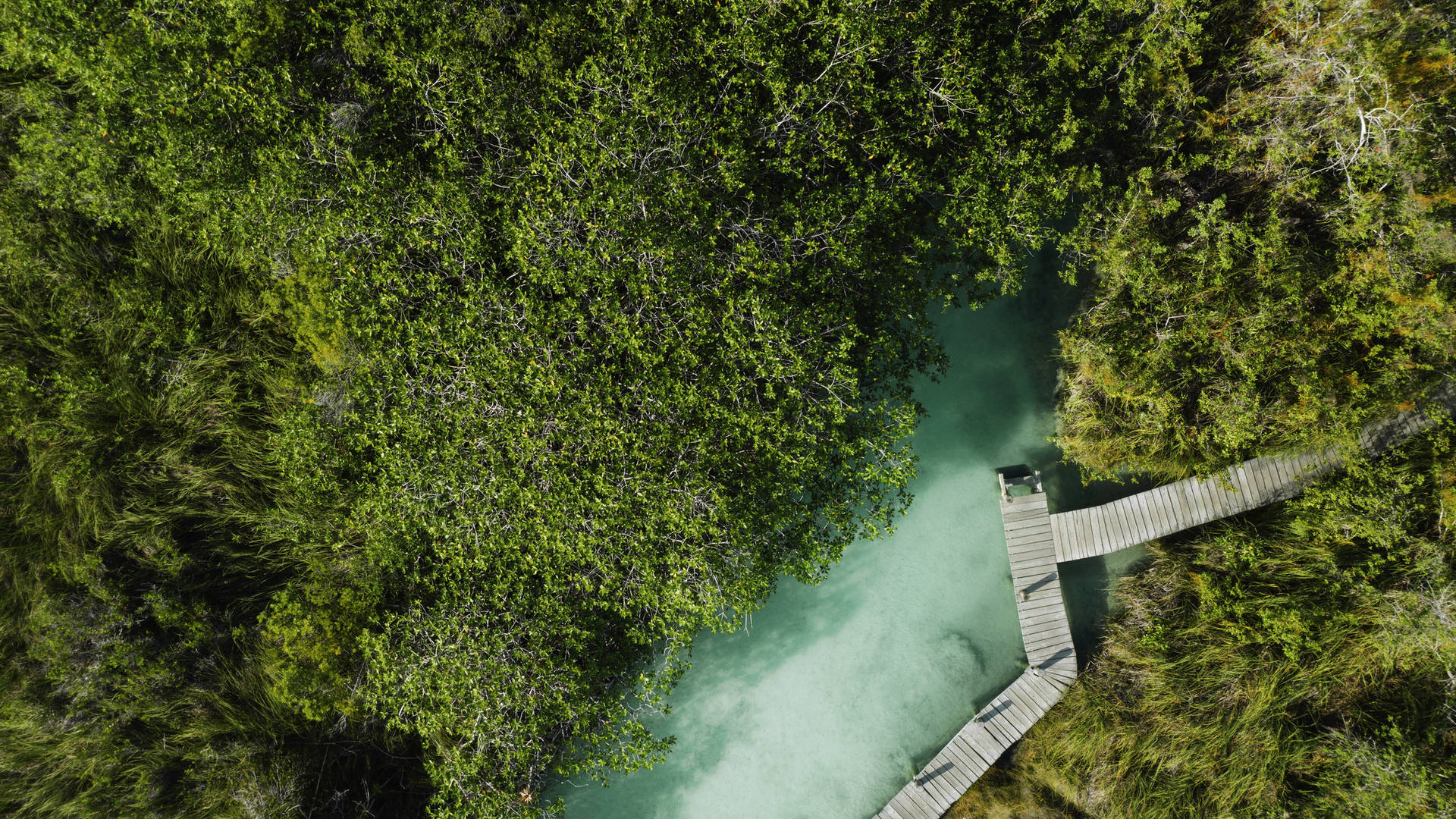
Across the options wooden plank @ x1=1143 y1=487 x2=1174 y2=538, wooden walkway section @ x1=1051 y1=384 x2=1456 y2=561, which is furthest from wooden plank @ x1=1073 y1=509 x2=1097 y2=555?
wooden plank @ x1=1143 y1=487 x2=1174 y2=538

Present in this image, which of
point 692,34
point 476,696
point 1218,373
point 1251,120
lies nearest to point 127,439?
point 476,696

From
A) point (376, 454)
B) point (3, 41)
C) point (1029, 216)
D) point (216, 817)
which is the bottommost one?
point (216, 817)

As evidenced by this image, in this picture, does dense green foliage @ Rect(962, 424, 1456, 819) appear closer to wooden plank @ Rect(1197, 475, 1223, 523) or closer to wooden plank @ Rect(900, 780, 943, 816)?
wooden plank @ Rect(1197, 475, 1223, 523)

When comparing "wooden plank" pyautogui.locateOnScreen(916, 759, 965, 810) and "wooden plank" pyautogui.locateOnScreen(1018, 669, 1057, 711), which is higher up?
"wooden plank" pyautogui.locateOnScreen(1018, 669, 1057, 711)

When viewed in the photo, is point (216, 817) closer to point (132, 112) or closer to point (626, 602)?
point (626, 602)

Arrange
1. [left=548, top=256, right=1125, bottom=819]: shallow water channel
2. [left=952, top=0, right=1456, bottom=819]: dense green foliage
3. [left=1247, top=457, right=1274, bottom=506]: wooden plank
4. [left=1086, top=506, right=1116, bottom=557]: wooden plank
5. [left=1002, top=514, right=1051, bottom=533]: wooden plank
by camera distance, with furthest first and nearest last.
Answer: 1. [left=548, top=256, right=1125, bottom=819]: shallow water channel
2. [left=1002, top=514, right=1051, bottom=533]: wooden plank
3. [left=1086, top=506, right=1116, bottom=557]: wooden plank
4. [left=1247, top=457, right=1274, bottom=506]: wooden plank
5. [left=952, top=0, right=1456, bottom=819]: dense green foliage

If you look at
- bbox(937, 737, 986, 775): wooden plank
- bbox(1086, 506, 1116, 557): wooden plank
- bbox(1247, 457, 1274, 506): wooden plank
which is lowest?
bbox(937, 737, 986, 775): wooden plank

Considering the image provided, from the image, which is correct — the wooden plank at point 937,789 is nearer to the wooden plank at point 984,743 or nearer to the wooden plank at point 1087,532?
the wooden plank at point 984,743
